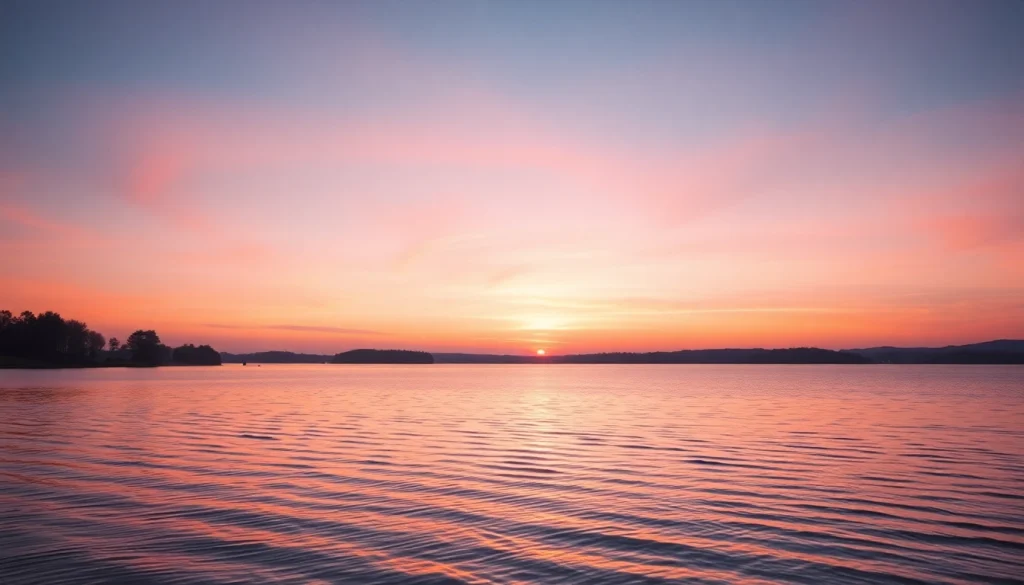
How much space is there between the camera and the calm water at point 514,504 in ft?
36.8

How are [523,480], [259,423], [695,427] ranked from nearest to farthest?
[523,480] → [695,427] → [259,423]

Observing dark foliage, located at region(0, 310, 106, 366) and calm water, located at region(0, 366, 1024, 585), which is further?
dark foliage, located at region(0, 310, 106, 366)

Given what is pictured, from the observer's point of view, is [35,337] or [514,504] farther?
[35,337]

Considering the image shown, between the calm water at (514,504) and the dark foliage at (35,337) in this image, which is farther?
the dark foliage at (35,337)

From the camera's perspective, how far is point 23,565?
1114cm

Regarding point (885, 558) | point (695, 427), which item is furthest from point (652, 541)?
point (695, 427)

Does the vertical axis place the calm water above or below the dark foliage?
below

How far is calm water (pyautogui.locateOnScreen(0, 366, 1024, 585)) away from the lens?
11203mm

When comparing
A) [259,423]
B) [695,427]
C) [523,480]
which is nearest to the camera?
[523,480]

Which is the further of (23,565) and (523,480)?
(523,480)

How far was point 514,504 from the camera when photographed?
52.6 ft

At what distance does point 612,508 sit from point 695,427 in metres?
19.3

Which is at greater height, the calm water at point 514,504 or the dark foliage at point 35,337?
the dark foliage at point 35,337

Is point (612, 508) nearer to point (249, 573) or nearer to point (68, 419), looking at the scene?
point (249, 573)
